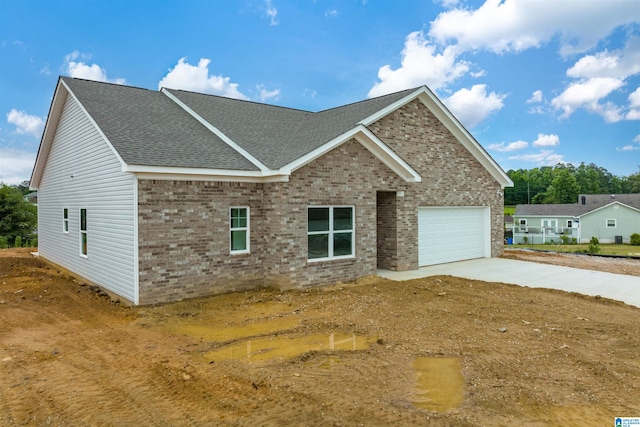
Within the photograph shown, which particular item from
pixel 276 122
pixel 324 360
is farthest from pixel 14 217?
pixel 324 360

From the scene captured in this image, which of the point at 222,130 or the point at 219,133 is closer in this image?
the point at 219,133

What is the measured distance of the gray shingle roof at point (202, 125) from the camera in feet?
33.1

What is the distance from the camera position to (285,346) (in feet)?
22.0

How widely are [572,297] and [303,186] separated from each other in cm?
730

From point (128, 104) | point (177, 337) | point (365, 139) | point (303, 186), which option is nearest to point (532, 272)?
point (365, 139)

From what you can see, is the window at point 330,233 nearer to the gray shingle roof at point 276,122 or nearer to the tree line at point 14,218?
the gray shingle roof at point 276,122

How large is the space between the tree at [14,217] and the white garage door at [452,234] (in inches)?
1171

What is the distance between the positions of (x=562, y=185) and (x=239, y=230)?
Result: 85.6 meters

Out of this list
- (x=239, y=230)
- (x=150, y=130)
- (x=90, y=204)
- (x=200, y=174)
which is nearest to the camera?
(x=200, y=174)

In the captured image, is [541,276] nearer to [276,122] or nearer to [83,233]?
[276,122]

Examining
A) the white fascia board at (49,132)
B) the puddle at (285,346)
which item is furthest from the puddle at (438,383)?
the white fascia board at (49,132)

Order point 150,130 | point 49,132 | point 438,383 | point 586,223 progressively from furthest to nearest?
point 586,223 < point 49,132 < point 150,130 < point 438,383

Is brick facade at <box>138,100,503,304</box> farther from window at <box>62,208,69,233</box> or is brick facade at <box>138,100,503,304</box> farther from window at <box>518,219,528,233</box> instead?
window at <box>518,219,528,233</box>

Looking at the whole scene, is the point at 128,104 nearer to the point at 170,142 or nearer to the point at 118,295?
the point at 170,142
